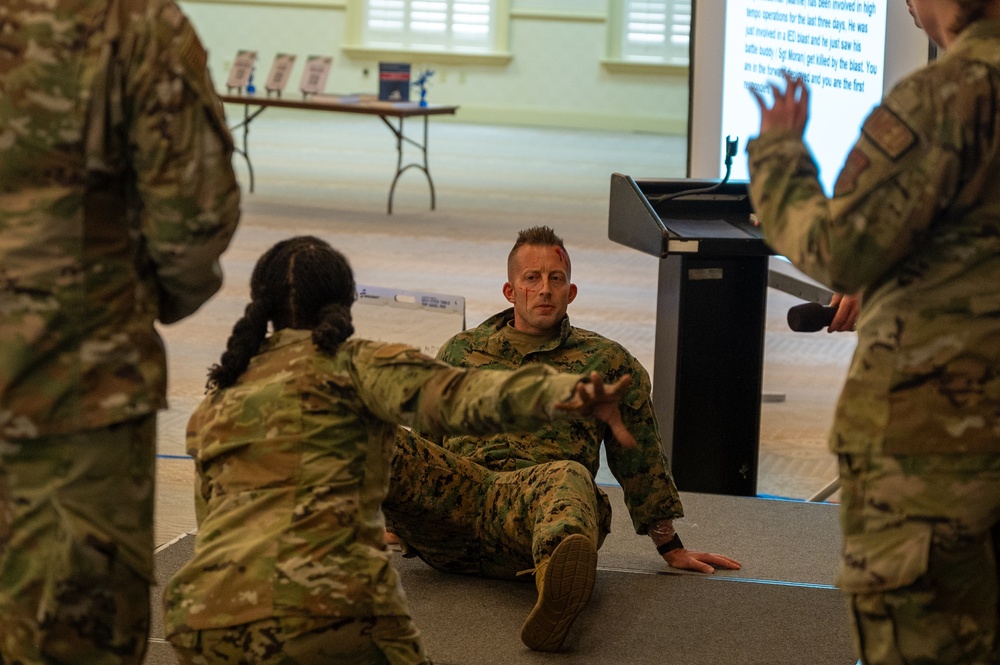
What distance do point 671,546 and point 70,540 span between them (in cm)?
173

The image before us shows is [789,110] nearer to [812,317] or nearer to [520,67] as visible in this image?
[812,317]

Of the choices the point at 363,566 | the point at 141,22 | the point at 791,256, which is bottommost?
the point at 363,566

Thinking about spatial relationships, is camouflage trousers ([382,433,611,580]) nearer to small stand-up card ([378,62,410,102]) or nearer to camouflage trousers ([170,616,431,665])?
camouflage trousers ([170,616,431,665])

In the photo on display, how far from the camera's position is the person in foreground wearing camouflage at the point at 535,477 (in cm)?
270

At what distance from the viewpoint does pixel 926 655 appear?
165 centimetres

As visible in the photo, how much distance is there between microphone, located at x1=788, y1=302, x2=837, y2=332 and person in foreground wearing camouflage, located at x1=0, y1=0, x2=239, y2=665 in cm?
153

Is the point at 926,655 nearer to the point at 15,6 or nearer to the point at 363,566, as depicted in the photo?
the point at 363,566

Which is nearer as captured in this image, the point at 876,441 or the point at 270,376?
the point at 876,441

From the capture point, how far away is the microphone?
9.34 ft

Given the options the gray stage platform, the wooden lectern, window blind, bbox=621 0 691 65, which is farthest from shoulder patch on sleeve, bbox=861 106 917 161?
window blind, bbox=621 0 691 65

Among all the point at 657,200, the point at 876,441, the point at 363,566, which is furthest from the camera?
the point at 657,200

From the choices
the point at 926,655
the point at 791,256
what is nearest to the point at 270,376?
the point at 791,256

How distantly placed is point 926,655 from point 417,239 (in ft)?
23.9

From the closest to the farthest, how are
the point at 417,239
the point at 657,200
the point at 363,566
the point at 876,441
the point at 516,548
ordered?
the point at 876,441 → the point at 363,566 → the point at 516,548 → the point at 657,200 → the point at 417,239
